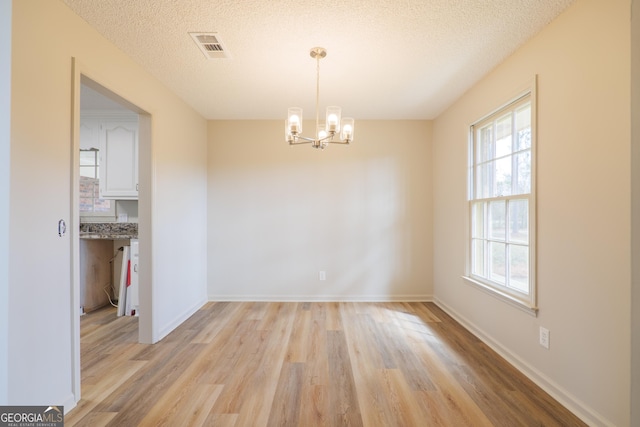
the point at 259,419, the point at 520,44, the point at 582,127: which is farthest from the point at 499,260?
the point at 259,419

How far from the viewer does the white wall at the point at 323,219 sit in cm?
406

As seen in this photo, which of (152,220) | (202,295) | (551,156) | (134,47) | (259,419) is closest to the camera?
(259,419)

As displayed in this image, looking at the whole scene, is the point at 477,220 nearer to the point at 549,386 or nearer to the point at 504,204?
the point at 504,204

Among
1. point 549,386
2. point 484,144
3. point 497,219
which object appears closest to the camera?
point 549,386

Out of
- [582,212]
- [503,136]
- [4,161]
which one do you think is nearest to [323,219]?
[503,136]

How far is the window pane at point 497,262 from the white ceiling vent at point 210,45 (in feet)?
9.86

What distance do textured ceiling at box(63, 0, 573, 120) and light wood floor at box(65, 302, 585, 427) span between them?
8.50 feet

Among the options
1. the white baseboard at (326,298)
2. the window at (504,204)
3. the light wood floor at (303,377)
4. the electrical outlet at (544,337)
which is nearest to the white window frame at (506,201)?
the window at (504,204)

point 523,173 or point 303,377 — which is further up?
point 523,173

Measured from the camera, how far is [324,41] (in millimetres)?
2229

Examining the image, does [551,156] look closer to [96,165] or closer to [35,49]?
[35,49]

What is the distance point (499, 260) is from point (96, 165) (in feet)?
16.2

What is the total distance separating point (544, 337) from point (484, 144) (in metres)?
1.86

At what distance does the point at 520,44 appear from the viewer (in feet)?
7.39
